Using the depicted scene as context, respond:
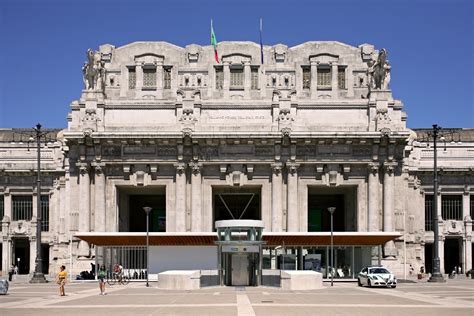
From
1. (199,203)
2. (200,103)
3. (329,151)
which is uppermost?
(200,103)

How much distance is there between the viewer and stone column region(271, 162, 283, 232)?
80500 mm

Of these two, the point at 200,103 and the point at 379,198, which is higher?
the point at 200,103

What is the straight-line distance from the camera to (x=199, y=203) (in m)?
81.2

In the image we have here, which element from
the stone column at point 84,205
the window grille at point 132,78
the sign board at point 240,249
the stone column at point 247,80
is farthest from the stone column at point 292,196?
the sign board at point 240,249

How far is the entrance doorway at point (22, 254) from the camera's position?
92.1 m

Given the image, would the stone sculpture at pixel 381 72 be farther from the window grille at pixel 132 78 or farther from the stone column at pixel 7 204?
the stone column at pixel 7 204

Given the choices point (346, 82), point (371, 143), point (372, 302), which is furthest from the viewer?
point (346, 82)

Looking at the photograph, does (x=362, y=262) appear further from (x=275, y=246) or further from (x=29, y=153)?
(x=29, y=153)

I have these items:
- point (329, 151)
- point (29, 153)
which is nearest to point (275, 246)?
point (329, 151)

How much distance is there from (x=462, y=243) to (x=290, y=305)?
5828 centimetres

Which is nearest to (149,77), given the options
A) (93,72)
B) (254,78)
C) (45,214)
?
(93,72)

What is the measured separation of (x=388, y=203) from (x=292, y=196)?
9633 mm

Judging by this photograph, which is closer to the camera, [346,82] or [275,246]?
[275,246]

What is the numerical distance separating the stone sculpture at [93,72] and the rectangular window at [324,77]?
23.5 m
